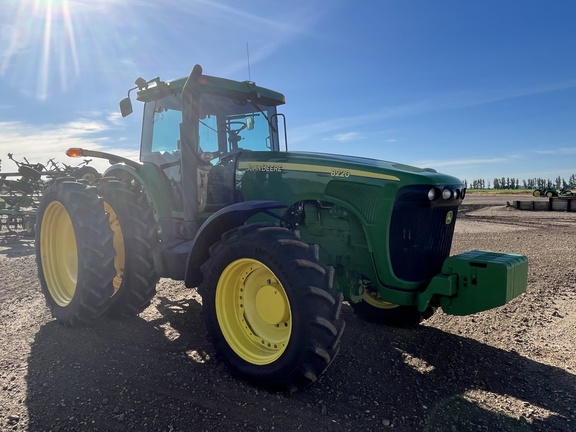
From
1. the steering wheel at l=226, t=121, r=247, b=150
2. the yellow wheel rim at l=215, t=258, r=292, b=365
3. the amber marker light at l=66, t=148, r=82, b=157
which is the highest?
the steering wheel at l=226, t=121, r=247, b=150

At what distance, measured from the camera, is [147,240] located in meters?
4.67

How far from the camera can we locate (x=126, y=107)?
5.09 m

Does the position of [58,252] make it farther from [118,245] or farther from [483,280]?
[483,280]

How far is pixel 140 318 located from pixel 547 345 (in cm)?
446

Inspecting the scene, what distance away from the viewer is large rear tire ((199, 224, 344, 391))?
2.96 m

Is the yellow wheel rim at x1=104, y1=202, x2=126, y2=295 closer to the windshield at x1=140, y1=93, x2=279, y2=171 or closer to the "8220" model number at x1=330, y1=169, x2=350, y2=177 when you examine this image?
the windshield at x1=140, y1=93, x2=279, y2=171

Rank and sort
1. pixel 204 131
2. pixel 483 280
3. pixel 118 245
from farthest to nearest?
1. pixel 118 245
2. pixel 204 131
3. pixel 483 280

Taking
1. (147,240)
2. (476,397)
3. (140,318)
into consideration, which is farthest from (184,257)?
(476,397)

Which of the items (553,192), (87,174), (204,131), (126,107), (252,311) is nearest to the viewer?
(252,311)

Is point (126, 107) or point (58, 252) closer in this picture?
point (126, 107)

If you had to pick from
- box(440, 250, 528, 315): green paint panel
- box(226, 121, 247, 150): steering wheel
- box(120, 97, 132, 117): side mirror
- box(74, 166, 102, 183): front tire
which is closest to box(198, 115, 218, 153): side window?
box(226, 121, 247, 150): steering wheel

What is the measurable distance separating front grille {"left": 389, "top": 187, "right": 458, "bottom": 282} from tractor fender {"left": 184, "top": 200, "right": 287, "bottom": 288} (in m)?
1.01

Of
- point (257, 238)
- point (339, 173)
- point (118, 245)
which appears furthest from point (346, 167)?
point (118, 245)

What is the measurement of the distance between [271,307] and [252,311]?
292mm
